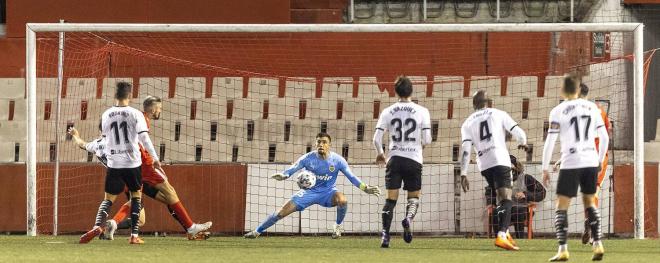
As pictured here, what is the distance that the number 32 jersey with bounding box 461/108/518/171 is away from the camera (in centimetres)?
1492

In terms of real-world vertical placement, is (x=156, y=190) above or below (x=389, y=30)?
below

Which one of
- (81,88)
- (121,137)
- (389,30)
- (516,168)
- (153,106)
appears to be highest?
(389,30)

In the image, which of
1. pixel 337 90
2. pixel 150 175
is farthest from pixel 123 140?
pixel 337 90

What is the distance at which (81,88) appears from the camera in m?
21.7

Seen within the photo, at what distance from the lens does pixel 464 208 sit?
1942 centimetres

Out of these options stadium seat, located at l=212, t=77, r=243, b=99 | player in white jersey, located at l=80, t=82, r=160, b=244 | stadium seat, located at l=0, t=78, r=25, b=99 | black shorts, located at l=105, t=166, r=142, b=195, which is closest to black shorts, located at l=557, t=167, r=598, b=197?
player in white jersey, located at l=80, t=82, r=160, b=244

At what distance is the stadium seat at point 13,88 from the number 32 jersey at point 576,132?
11.9 metres

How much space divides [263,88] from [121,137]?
21.0ft

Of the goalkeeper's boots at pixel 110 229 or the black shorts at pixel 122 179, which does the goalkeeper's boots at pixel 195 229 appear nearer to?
the goalkeeper's boots at pixel 110 229

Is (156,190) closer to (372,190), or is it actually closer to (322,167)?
(322,167)

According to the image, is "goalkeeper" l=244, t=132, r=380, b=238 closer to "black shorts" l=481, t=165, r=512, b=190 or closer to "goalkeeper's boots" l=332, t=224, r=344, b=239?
"goalkeeper's boots" l=332, t=224, r=344, b=239

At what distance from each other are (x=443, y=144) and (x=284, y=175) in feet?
15.3

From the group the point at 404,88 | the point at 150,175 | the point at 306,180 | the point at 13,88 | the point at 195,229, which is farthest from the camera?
the point at 13,88

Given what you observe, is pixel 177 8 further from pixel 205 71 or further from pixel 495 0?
pixel 495 0
